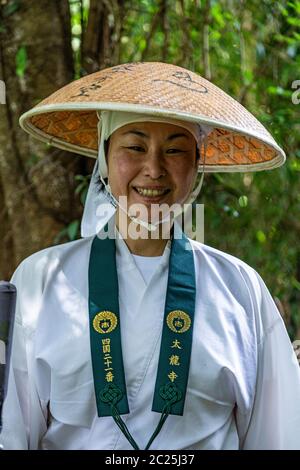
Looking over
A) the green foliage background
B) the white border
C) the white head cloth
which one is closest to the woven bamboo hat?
the white border

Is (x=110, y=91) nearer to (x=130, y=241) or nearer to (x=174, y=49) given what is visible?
(x=130, y=241)

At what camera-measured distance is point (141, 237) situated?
8.68 feet

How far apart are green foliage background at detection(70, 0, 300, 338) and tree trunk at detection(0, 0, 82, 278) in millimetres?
183

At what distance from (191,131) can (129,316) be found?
0.58m

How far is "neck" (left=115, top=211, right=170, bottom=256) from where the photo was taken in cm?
263

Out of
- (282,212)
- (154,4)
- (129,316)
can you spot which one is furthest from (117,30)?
(129,316)

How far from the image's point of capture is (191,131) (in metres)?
2.57

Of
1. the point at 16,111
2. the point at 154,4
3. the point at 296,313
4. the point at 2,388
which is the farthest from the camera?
the point at 296,313

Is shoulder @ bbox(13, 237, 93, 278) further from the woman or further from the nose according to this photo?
the nose

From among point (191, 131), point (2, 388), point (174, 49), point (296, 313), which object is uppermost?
point (174, 49)

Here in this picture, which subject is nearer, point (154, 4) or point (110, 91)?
point (110, 91)

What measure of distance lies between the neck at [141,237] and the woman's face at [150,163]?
101mm

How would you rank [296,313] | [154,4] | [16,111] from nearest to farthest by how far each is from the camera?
[16,111]
[154,4]
[296,313]

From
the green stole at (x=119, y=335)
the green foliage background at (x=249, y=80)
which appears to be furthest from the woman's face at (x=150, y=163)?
the green foliage background at (x=249, y=80)
